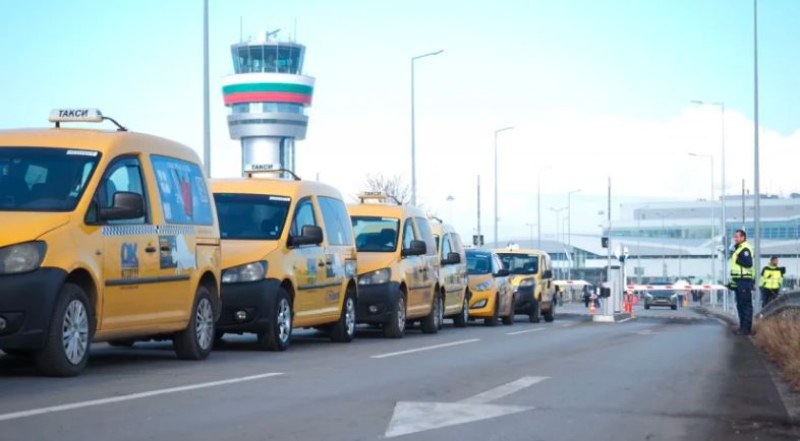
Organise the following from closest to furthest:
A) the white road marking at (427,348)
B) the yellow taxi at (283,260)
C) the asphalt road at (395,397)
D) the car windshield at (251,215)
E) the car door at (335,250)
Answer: the asphalt road at (395,397) < the white road marking at (427,348) < the yellow taxi at (283,260) < the car windshield at (251,215) < the car door at (335,250)

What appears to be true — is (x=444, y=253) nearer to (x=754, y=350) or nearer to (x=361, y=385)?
(x=754, y=350)

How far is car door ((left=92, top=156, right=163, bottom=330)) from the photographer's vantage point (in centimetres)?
1278

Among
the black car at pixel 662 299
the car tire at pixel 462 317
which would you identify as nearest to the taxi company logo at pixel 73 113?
the car tire at pixel 462 317

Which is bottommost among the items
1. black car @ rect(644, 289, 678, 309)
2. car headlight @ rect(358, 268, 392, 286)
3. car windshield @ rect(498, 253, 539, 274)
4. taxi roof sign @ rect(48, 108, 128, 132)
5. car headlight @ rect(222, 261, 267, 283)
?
black car @ rect(644, 289, 678, 309)

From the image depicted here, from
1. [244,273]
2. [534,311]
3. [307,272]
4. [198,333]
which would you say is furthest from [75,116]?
[534,311]

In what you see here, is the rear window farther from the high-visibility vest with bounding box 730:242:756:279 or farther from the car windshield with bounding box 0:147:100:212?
the high-visibility vest with bounding box 730:242:756:279

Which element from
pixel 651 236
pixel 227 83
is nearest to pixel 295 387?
pixel 227 83

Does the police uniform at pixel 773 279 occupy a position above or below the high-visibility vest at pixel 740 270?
below

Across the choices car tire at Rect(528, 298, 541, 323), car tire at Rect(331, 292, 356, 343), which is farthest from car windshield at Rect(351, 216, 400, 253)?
car tire at Rect(528, 298, 541, 323)

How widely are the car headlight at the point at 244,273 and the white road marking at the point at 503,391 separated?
4.78 m

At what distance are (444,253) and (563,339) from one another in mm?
5543

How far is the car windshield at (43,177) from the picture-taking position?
40.4 feet

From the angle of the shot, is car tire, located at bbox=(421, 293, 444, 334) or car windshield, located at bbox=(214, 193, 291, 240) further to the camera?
car tire, located at bbox=(421, 293, 444, 334)

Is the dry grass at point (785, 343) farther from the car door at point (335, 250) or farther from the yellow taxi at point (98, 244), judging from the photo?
the yellow taxi at point (98, 244)
